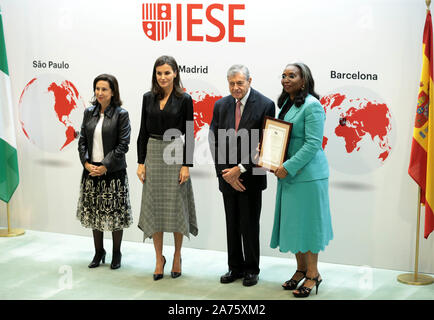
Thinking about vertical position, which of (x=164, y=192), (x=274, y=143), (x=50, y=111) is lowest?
(x=164, y=192)

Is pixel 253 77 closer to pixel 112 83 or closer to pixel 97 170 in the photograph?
pixel 112 83

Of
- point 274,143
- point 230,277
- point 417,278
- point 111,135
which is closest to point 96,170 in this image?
point 111,135

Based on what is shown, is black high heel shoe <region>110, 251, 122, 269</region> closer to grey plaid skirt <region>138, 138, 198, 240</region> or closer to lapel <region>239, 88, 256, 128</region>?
grey plaid skirt <region>138, 138, 198, 240</region>

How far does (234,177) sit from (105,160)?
1.13 meters

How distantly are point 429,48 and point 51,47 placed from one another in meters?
3.73

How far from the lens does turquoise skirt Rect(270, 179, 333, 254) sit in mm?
4680

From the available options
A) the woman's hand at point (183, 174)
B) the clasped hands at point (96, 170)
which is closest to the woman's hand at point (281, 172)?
the woman's hand at point (183, 174)

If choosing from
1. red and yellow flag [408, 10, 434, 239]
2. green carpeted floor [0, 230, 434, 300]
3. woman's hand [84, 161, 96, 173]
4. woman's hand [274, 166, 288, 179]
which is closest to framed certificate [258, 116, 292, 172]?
woman's hand [274, 166, 288, 179]

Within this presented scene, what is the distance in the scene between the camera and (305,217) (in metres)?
4.70

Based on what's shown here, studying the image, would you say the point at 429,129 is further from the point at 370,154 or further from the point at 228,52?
the point at 228,52

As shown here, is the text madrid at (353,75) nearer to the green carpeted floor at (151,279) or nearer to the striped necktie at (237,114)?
the striped necktie at (237,114)

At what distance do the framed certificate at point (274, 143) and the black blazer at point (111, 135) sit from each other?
4.05ft

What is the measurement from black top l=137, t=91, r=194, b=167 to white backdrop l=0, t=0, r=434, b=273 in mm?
925

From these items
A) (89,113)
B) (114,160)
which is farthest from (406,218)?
(89,113)
